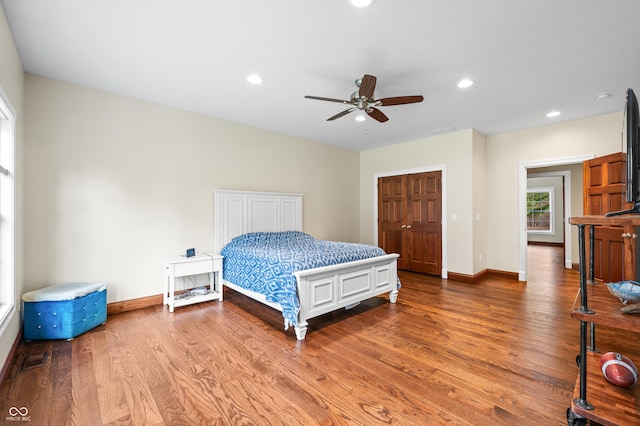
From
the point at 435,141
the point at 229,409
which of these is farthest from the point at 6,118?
the point at 435,141

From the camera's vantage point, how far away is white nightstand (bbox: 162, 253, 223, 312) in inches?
131

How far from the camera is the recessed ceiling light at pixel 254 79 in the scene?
115 inches

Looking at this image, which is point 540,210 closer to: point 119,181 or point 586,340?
point 586,340

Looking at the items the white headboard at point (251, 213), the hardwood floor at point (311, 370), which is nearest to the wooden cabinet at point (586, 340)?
the hardwood floor at point (311, 370)

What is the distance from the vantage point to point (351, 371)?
6.89 ft

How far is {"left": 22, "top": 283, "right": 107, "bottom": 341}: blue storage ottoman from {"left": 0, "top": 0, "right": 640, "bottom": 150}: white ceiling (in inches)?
85.9

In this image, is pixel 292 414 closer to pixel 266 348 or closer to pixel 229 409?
pixel 229 409

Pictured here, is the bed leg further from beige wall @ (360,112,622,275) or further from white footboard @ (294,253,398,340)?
beige wall @ (360,112,622,275)

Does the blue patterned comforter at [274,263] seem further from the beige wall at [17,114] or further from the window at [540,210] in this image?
the window at [540,210]

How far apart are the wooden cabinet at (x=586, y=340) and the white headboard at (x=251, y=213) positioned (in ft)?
12.7

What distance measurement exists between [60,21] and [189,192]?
6.94ft

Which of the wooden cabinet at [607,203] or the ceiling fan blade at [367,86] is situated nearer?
the ceiling fan blade at [367,86]

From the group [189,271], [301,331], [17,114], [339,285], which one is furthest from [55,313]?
[339,285]

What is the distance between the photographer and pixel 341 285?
3.03 metres
